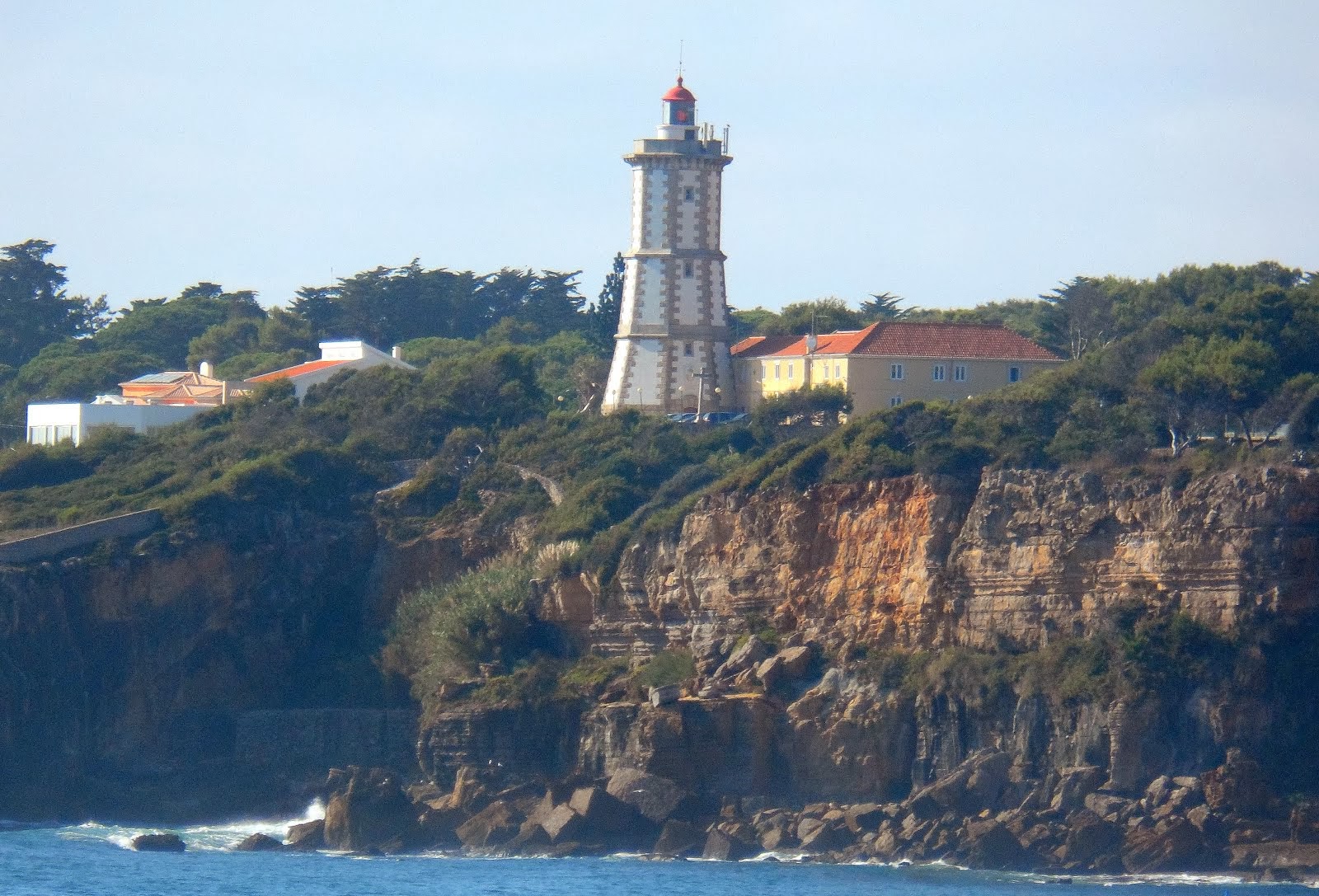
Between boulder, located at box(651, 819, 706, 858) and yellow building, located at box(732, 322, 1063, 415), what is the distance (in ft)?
57.1

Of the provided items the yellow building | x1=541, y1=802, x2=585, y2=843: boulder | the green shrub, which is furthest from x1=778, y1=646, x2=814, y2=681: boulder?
the yellow building

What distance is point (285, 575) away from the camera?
5441 centimetres

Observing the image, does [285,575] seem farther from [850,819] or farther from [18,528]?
[850,819]

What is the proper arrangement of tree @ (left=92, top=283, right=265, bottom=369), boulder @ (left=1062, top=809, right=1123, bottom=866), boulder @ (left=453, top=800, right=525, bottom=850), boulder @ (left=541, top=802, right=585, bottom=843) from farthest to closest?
tree @ (left=92, top=283, right=265, bottom=369) → boulder @ (left=453, top=800, right=525, bottom=850) → boulder @ (left=541, top=802, right=585, bottom=843) → boulder @ (left=1062, top=809, right=1123, bottom=866)

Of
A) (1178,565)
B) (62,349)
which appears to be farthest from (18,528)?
(62,349)

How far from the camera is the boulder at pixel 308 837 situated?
45.8 meters

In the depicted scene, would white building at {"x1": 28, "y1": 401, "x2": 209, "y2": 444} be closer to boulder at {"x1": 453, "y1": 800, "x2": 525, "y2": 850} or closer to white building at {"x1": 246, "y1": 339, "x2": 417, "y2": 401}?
white building at {"x1": 246, "y1": 339, "x2": 417, "y2": 401}

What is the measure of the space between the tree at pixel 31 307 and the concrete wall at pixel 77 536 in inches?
1757

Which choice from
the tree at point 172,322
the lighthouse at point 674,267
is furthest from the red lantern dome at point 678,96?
the tree at point 172,322

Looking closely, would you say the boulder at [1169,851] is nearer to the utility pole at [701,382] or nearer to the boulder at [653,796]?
the boulder at [653,796]

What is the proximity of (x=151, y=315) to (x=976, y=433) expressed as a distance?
52511mm

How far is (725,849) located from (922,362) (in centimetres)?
1926

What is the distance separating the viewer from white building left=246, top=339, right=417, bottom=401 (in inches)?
2687

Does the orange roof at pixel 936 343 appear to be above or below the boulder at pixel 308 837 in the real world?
above
